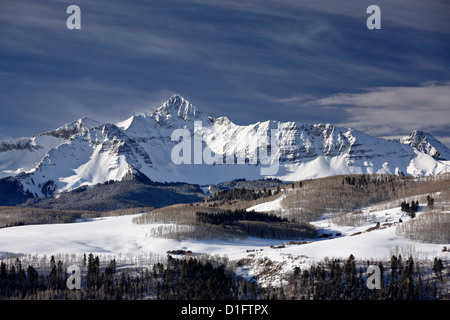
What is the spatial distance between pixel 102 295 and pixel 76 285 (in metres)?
12.7

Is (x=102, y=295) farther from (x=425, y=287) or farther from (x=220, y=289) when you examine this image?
(x=425, y=287)

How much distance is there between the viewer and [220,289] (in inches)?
7638

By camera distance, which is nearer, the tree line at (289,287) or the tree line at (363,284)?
the tree line at (363,284)

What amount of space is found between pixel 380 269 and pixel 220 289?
157 ft

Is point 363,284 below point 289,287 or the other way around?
the other way around

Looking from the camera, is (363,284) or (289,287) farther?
(289,287)

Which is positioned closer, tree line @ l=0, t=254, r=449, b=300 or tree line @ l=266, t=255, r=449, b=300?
tree line @ l=266, t=255, r=449, b=300
